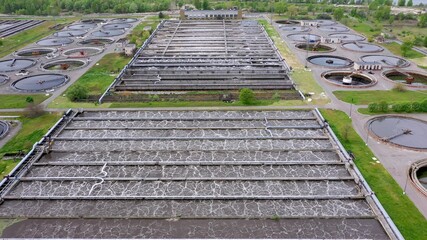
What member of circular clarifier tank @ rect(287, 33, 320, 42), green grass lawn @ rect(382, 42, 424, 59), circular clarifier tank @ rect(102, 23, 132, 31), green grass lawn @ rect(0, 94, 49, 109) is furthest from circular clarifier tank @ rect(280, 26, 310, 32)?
green grass lawn @ rect(0, 94, 49, 109)

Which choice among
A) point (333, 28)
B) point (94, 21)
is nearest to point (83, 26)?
point (94, 21)

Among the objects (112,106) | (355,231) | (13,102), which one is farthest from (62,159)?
(355,231)

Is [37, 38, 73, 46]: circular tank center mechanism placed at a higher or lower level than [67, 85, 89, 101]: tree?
higher

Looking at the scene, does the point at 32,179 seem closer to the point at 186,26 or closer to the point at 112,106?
the point at 112,106

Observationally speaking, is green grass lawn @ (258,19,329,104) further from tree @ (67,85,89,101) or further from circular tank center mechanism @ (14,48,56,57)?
circular tank center mechanism @ (14,48,56,57)

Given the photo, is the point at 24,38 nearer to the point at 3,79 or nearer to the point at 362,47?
the point at 3,79
